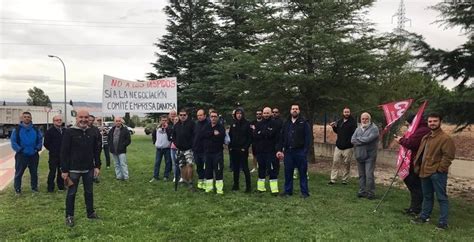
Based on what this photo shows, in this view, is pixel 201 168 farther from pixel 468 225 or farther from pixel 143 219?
pixel 468 225

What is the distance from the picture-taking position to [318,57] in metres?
15.0

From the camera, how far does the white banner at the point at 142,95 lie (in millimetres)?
13695

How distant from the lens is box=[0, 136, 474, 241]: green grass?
6.35 meters

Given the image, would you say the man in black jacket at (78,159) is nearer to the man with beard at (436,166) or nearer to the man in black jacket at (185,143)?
the man in black jacket at (185,143)

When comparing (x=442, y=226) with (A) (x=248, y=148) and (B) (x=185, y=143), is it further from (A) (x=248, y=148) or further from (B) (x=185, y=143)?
(B) (x=185, y=143)

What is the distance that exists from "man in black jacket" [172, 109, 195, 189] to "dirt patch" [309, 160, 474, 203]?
4.41m

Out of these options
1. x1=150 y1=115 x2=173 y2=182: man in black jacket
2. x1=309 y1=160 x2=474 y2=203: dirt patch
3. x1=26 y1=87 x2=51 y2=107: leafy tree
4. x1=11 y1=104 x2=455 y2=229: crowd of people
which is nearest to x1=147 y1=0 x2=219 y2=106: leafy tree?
x1=309 y1=160 x2=474 y2=203: dirt patch

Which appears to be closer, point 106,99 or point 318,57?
point 106,99

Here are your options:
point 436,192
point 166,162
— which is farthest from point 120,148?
point 436,192

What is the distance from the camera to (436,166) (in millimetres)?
6832

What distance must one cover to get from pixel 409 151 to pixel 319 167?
26.2 feet

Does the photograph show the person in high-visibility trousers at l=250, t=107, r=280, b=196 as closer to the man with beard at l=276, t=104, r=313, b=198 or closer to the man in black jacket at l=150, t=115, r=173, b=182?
the man with beard at l=276, t=104, r=313, b=198

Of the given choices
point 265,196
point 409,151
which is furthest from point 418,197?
point 265,196

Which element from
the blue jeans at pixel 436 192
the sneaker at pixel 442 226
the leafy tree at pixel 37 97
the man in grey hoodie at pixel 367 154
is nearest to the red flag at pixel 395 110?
the man in grey hoodie at pixel 367 154
